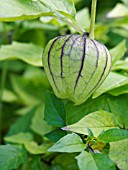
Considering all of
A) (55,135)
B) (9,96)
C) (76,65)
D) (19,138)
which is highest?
(76,65)

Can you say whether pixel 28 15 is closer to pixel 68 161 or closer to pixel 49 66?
pixel 49 66

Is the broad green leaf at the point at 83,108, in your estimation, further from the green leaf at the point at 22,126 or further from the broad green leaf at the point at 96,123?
the green leaf at the point at 22,126

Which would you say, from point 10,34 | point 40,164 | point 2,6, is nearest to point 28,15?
point 2,6

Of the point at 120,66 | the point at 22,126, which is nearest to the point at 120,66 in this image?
the point at 120,66

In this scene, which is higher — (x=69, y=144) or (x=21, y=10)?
(x=21, y=10)

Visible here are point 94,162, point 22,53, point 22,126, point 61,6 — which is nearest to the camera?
point 94,162

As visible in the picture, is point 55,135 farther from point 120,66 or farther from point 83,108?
point 120,66

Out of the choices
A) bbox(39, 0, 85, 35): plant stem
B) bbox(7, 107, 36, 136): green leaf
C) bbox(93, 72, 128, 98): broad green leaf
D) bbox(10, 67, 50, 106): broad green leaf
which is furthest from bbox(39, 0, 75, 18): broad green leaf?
bbox(10, 67, 50, 106): broad green leaf
